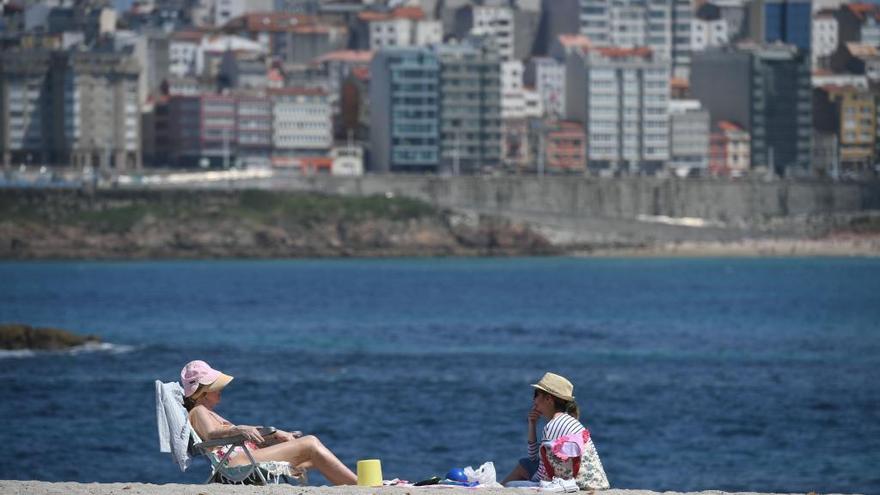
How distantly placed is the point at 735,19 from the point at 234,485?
14398cm

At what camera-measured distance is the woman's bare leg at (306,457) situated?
539 inches

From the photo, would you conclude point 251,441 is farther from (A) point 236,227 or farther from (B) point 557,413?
(A) point 236,227

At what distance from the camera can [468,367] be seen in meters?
39.7

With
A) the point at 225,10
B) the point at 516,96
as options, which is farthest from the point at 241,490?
the point at 225,10

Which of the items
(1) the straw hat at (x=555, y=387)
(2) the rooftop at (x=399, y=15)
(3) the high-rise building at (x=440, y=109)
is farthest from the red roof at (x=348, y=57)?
(1) the straw hat at (x=555, y=387)

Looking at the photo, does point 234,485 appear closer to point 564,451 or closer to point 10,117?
point 564,451

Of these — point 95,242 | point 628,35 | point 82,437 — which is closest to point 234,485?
point 82,437

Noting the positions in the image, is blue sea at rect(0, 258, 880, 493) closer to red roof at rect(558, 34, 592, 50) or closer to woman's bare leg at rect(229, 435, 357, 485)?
woman's bare leg at rect(229, 435, 357, 485)

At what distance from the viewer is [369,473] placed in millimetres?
13820

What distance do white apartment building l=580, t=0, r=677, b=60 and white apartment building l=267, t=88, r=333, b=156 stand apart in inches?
1010

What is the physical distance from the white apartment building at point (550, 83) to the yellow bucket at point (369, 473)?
12060cm

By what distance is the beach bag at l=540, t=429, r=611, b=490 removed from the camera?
44.7ft

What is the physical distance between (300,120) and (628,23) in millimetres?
29844

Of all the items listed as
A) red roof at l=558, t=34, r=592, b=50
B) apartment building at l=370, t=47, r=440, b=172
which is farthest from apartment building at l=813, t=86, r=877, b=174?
apartment building at l=370, t=47, r=440, b=172
